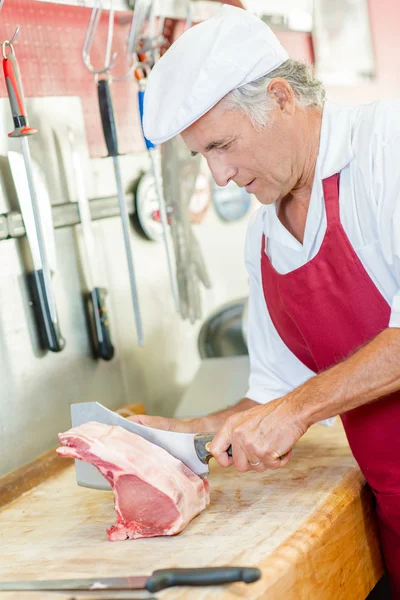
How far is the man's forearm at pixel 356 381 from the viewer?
1340mm

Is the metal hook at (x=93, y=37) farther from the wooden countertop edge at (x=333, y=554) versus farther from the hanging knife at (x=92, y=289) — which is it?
the wooden countertop edge at (x=333, y=554)

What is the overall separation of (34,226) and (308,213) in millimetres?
611

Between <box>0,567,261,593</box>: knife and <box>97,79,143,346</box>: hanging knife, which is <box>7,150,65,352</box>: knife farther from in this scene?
<box>0,567,261,593</box>: knife

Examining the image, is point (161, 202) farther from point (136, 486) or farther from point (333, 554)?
point (333, 554)

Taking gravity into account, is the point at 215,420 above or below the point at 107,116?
below

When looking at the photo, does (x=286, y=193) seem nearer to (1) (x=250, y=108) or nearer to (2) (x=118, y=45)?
(1) (x=250, y=108)

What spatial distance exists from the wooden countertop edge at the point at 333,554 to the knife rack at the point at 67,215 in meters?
0.85

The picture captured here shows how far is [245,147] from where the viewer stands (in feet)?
4.69

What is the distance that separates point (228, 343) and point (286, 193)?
2.92 ft

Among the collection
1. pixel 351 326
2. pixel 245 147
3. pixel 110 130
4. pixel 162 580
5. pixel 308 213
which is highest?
pixel 110 130

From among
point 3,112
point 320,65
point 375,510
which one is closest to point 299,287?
point 375,510

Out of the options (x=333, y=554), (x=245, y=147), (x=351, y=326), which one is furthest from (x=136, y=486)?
(x=245, y=147)

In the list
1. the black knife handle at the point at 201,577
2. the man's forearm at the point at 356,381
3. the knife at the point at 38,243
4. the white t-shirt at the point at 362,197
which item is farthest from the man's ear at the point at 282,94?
the black knife handle at the point at 201,577

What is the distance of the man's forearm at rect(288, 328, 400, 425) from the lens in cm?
134
